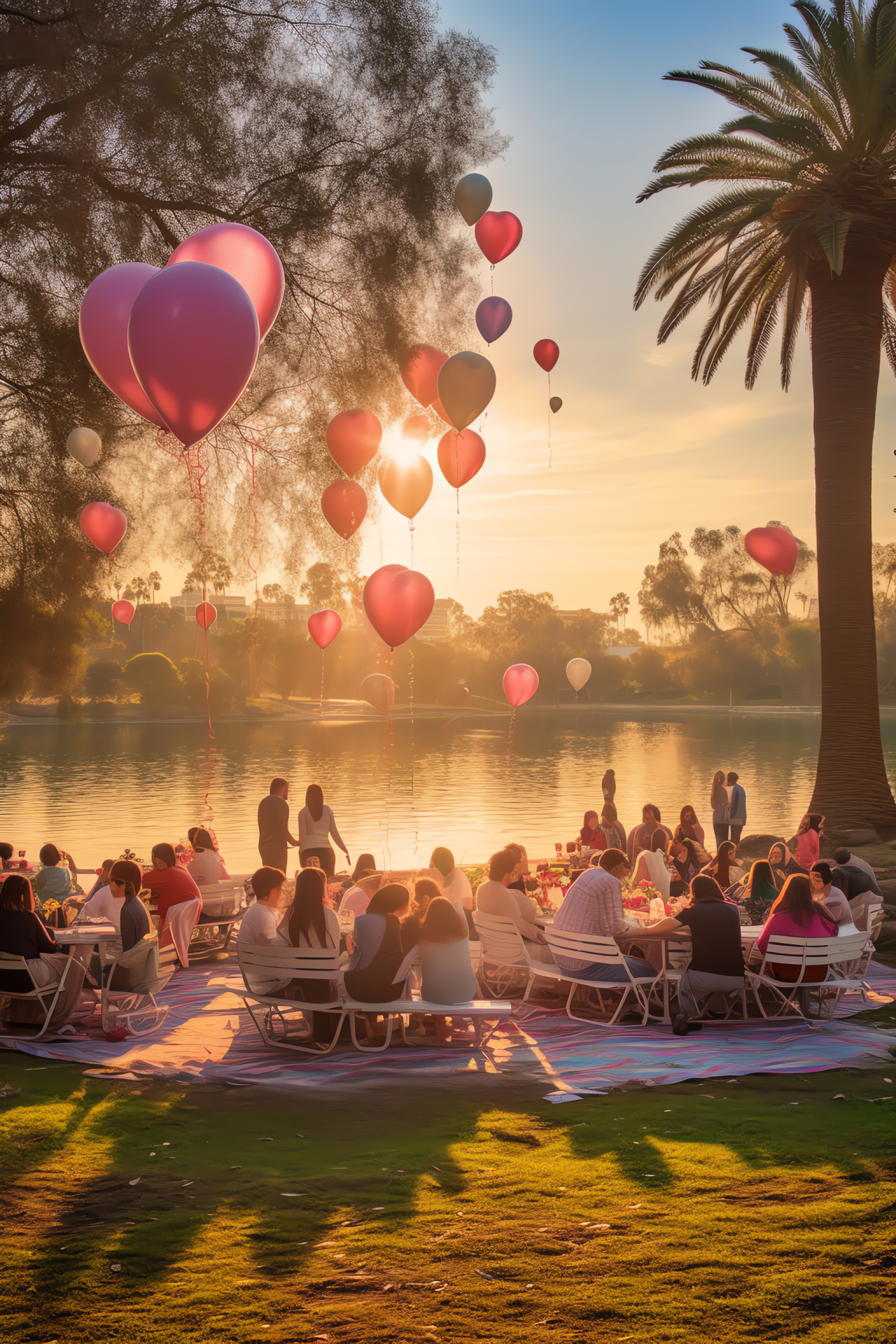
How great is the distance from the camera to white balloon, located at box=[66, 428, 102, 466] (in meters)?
12.3

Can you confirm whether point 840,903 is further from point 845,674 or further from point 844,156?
point 844,156

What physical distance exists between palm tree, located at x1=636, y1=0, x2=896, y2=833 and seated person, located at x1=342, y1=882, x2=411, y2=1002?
33.1 feet

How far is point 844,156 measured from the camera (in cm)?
1562

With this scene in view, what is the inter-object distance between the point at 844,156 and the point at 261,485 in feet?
31.9

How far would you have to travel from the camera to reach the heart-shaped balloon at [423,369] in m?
12.9

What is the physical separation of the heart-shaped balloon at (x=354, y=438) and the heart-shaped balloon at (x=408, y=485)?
35 cm

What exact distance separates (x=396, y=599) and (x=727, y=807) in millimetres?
7240

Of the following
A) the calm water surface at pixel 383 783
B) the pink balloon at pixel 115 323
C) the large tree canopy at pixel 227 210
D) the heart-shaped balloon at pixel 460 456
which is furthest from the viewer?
the calm water surface at pixel 383 783

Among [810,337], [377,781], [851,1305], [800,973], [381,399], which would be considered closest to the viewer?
[851,1305]

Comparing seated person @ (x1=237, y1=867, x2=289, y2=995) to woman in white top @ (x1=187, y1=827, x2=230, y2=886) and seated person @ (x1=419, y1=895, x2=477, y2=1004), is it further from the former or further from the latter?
woman in white top @ (x1=187, y1=827, x2=230, y2=886)

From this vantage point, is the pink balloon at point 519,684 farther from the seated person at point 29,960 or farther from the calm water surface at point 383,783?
the seated person at point 29,960

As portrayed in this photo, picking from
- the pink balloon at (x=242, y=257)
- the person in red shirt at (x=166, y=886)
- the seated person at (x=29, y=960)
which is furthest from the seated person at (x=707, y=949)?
the pink balloon at (x=242, y=257)

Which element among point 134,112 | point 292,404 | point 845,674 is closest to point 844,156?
point 845,674

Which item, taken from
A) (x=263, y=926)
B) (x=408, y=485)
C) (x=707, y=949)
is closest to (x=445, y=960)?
(x=263, y=926)
